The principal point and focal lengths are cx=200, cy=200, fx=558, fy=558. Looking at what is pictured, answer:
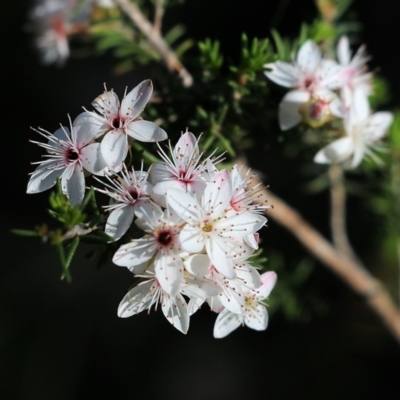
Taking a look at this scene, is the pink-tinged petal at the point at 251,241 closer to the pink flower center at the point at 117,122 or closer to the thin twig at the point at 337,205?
the pink flower center at the point at 117,122

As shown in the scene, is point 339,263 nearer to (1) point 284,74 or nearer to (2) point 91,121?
(1) point 284,74

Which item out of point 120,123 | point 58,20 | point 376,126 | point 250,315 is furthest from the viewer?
point 58,20

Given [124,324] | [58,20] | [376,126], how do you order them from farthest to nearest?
1. [124,324]
2. [58,20]
3. [376,126]

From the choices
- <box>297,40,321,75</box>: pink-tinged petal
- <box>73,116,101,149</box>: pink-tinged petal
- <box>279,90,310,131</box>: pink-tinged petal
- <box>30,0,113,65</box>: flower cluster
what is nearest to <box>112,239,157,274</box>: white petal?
<box>73,116,101,149</box>: pink-tinged petal

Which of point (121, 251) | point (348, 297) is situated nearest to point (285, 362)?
point (348, 297)

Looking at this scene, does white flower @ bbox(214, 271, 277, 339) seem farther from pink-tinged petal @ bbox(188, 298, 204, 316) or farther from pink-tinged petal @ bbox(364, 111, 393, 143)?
pink-tinged petal @ bbox(364, 111, 393, 143)

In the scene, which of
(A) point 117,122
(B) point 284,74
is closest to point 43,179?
(A) point 117,122

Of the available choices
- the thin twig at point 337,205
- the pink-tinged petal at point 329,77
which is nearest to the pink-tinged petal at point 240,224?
the pink-tinged petal at point 329,77
